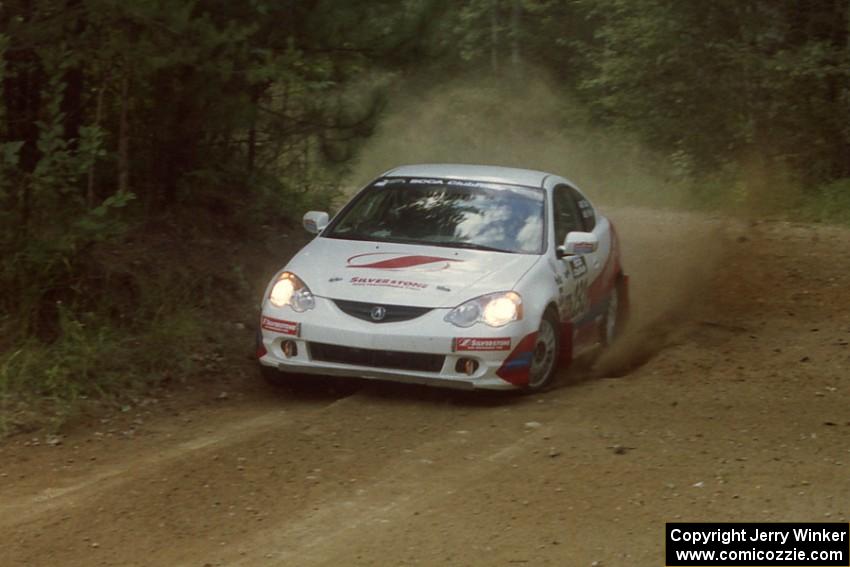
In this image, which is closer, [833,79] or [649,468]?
[649,468]

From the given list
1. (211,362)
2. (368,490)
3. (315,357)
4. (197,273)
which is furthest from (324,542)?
(197,273)

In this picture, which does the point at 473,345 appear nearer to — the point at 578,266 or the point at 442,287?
the point at 442,287

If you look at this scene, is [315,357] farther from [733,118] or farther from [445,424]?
[733,118]

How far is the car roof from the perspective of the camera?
34.9 feet

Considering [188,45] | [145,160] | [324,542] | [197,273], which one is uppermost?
[188,45]

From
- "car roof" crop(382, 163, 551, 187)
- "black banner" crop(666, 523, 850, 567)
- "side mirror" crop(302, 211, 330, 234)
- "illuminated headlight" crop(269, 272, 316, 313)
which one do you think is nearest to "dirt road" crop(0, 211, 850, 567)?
"black banner" crop(666, 523, 850, 567)

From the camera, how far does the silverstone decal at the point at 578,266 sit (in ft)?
33.8

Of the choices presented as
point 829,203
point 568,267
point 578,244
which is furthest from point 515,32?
point 578,244

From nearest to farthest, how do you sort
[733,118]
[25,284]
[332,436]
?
[332,436] < [25,284] < [733,118]

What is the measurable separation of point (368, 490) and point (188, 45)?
4015mm

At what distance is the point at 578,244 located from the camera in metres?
9.86

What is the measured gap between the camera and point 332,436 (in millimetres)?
8039

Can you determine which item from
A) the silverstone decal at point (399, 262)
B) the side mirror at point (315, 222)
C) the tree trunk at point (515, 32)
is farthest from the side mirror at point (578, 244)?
the tree trunk at point (515, 32)

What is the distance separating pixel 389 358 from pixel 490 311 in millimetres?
775
